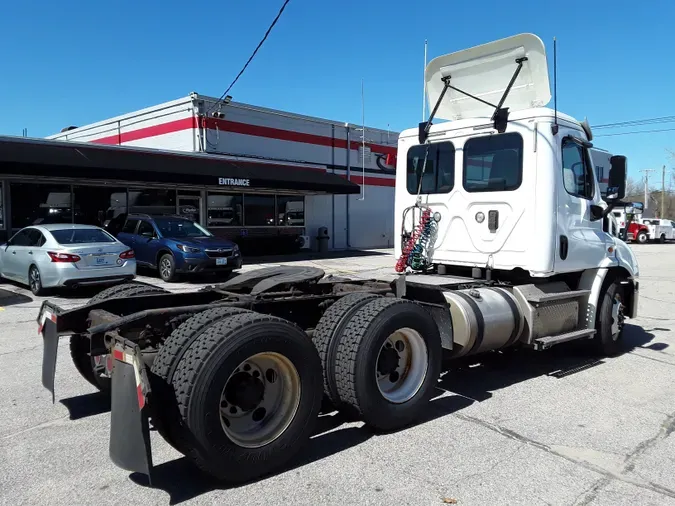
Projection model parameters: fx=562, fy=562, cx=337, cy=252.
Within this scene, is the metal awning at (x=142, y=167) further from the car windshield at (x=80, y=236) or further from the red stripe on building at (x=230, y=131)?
the car windshield at (x=80, y=236)

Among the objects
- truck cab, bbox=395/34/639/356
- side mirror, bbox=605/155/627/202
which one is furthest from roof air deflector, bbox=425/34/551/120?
side mirror, bbox=605/155/627/202

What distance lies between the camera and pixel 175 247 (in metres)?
13.9

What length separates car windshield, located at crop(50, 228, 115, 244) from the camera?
11.5 metres

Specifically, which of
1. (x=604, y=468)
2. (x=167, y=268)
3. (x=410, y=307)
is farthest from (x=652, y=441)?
(x=167, y=268)

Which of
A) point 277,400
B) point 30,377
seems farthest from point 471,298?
point 30,377

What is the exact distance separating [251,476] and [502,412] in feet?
7.97

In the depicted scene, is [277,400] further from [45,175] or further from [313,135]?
[313,135]

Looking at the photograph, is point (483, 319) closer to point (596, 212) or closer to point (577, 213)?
point (577, 213)

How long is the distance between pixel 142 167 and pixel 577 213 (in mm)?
13600

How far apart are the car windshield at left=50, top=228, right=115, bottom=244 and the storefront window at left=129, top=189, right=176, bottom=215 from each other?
6.98 meters

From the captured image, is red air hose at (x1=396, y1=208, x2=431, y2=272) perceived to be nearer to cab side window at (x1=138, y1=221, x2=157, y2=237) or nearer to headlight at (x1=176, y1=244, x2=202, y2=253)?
headlight at (x1=176, y1=244, x2=202, y2=253)

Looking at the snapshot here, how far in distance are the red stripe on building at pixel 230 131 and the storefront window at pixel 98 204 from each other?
157 inches

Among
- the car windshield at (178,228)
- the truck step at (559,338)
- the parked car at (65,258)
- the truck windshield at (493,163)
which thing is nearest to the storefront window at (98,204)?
the car windshield at (178,228)

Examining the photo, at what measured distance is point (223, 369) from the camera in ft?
10.9
